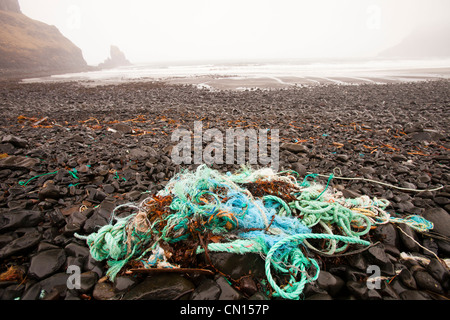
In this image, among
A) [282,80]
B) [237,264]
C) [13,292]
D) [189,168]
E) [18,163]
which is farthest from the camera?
[282,80]

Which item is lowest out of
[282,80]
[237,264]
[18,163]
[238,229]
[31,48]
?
[237,264]

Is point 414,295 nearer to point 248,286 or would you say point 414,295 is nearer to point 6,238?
point 248,286

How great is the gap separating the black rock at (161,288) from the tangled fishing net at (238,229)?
11cm

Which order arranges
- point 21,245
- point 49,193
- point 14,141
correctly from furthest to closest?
point 14,141, point 49,193, point 21,245

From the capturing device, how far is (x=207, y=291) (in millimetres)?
1660

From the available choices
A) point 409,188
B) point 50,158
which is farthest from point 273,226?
point 50,158

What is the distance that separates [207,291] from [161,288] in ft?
1.23

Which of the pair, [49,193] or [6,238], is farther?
[49,193]

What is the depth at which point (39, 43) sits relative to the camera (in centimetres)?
5772

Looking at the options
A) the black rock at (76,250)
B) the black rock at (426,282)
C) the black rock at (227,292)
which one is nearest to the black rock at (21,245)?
the black rock at (76,250)

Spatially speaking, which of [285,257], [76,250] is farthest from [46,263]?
[285,257]

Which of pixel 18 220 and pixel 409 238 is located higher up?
pixel 18 220

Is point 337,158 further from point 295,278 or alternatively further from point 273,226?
point 295,278
